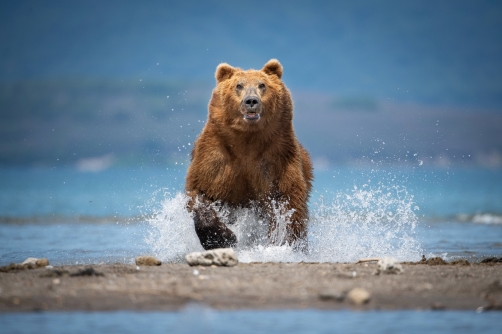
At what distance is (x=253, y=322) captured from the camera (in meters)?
5.12

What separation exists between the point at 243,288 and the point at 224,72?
3.73m

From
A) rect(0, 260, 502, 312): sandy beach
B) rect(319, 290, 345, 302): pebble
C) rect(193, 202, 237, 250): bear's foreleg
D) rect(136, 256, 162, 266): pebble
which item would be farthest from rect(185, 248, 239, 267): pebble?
rect(319, 290, 345, 302): pebble

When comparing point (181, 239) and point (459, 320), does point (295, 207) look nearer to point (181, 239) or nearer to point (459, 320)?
point (181, 239)

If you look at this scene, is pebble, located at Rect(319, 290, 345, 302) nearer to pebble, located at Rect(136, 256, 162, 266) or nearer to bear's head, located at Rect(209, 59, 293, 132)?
pebble, located at Rect(136, 256, 162, 266)

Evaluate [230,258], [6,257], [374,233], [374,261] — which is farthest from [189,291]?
[374,233]

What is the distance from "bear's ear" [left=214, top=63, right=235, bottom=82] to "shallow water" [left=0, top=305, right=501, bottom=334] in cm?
412

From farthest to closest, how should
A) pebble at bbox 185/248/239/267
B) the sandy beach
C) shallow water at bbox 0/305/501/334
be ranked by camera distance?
1. pebble at bbox 185/248/239/267
2. the sandy beach
3. shallow water at bbox 0/305/501/334

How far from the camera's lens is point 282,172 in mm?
8516

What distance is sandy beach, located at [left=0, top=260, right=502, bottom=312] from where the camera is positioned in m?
5.53

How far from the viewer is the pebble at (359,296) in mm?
5547

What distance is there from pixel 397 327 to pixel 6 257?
5.65 meters

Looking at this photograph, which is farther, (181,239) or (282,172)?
(181,239)

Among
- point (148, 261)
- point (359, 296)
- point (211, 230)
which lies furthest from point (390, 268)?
point (211, 230)

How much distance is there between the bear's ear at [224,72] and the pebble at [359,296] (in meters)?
4.01
